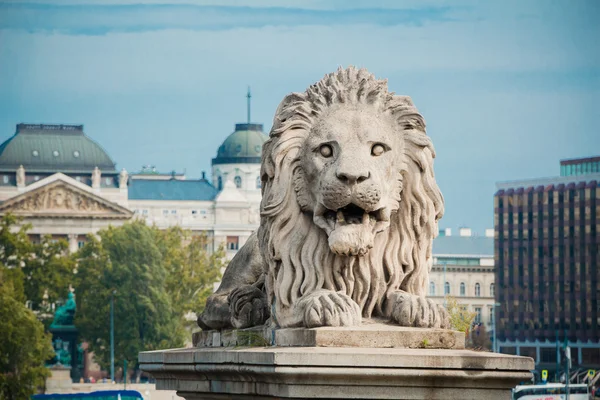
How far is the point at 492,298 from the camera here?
18775 centimetres

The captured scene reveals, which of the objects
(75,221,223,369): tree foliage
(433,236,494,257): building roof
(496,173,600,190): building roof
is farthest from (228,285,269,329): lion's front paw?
(433,236,494,257): building roof

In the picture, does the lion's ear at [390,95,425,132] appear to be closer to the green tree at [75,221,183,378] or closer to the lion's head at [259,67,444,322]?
the lion's head at [259,67,444,322]

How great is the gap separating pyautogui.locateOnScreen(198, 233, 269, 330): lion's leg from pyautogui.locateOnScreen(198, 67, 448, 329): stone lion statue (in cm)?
82

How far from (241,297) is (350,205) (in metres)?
1.72

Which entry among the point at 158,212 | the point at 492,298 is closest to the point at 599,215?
the point at 492,298

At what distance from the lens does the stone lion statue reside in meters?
11.2

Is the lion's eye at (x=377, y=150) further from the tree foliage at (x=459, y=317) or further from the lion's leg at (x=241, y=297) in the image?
the tree foliage at (x=459, y=317)

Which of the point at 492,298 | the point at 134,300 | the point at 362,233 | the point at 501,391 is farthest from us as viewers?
the point at 492,298

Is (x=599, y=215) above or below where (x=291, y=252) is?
above

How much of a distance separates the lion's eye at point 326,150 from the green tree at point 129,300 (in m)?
104

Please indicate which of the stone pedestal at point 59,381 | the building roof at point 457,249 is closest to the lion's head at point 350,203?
the stone pedestal at point 59,381

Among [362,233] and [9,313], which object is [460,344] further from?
[9,313]

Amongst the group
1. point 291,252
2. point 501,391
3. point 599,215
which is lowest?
point 501,391

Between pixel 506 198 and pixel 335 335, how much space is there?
14926cm
